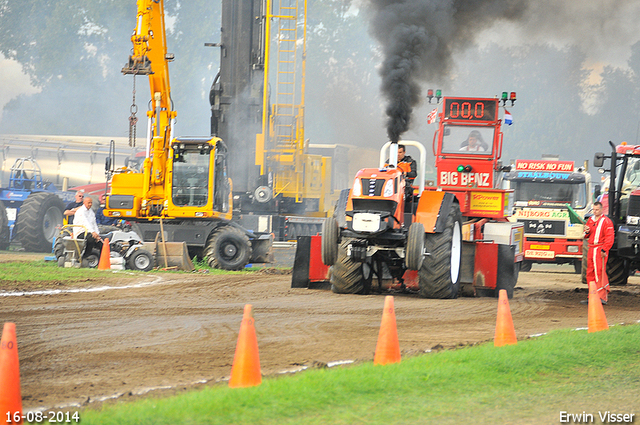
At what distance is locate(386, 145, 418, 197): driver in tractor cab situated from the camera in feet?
44.8

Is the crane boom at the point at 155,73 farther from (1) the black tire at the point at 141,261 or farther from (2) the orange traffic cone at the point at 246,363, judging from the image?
(2) the orange traffic cone at the point at 246,363

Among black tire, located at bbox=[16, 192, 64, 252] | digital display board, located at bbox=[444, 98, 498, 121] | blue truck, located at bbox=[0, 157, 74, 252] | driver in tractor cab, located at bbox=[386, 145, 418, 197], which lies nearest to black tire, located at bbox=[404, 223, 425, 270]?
driver in tractor cab, located at bbox=[386, 145, 418, 197]

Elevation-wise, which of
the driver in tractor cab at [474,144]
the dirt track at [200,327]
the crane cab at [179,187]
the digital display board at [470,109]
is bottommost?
the dirt track at [200,327]

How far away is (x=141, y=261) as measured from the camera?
1758 cm

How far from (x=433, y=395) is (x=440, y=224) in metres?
6.86

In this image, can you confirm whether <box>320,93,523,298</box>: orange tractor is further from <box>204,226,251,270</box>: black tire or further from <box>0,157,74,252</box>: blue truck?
<box>0,157,74,252</box>: blue truck

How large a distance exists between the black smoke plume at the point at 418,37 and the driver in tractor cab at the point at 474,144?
142 cm

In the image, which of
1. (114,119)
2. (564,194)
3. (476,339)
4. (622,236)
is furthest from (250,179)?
(114,119)

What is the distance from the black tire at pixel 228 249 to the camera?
19237 mm

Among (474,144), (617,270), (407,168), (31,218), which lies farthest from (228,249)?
(617,270)

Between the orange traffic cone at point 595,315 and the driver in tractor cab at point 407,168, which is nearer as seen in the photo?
the orange traffic cone at point 595,315

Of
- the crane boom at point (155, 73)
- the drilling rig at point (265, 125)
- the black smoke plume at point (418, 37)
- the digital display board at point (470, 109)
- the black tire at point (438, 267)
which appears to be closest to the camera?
the black tire at point (438, 267)

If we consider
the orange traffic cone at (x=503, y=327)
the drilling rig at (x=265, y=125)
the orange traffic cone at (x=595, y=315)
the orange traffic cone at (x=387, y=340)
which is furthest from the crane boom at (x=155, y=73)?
the orange traffic cone at (x=387, y=340)

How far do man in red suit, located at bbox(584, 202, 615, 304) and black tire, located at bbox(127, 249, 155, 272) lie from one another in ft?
29.8
